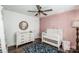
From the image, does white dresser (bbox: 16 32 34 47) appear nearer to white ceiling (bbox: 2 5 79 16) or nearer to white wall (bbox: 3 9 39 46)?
white wall (bbox: 3 9 39 46)

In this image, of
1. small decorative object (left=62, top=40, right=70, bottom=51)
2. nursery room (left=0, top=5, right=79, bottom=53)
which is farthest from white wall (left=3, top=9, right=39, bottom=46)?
small decorative object (left=62, top=40, right=70, bottom=51)

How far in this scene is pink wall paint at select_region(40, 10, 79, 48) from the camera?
49.7 inches

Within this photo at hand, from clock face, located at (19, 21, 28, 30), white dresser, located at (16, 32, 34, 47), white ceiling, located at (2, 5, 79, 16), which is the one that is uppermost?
white ceiling, located at (2, 5, 79, 16)

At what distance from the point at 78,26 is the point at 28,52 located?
0.83m

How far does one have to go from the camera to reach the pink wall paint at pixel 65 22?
4.14ft

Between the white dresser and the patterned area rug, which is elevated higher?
the white dresser

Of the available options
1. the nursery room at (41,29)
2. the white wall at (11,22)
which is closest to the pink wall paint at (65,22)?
the nursery room at (41,29)

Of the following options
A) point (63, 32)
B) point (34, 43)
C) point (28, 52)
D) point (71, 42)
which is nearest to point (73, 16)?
point (63, 32)

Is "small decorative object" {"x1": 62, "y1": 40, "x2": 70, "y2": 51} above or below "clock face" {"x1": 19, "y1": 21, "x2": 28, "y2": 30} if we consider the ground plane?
below

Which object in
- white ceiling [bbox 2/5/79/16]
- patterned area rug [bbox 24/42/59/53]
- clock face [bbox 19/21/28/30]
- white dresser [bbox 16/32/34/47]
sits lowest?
patterned area rug [bbox 24/42/59/53]

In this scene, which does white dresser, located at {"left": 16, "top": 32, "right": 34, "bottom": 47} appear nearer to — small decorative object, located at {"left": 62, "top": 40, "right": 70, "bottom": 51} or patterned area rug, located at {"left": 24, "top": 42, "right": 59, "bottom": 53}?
patterned area rug, located at {"left": 24, "top": 42, "right": 59, "bottom": 53}

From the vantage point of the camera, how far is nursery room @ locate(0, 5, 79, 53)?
1260 millimetres

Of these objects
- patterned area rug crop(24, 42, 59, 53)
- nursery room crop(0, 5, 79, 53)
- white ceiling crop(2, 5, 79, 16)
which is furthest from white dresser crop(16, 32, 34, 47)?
white ceiling crop(2, 5, 79, 16)

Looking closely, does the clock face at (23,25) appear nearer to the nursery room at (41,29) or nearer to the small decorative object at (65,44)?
the nursery room at (41,29)
